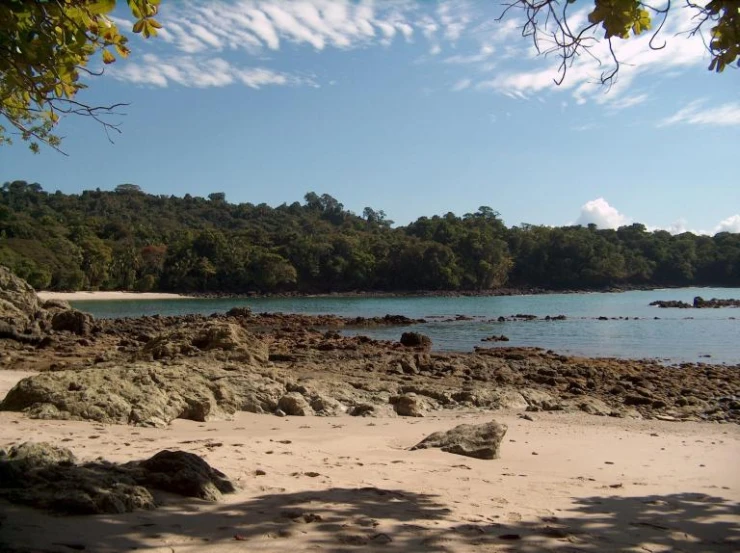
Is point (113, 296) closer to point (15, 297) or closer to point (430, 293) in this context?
point (430, 293)

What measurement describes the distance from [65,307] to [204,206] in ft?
420

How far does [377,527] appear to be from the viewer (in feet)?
12.5

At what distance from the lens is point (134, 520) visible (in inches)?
141

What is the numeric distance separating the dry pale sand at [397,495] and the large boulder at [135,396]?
Answer: 1.05ft

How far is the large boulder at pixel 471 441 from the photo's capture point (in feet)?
21.5

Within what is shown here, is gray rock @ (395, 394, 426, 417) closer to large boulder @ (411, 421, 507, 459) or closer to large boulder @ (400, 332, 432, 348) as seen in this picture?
large boulder @ (411, 421, 507, 459)

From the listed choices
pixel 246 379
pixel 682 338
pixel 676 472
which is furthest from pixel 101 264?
pixel 676 472

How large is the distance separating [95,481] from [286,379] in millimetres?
6742

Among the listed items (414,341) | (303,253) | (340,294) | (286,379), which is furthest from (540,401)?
(303,253)

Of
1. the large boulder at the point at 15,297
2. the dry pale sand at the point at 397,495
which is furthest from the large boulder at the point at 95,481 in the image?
the large boulder at the point at 15,297

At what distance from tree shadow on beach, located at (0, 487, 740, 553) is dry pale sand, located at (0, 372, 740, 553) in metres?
0.01

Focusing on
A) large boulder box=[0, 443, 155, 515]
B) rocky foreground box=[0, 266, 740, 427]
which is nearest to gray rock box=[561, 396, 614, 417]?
rocky foreground box=[0, 266, 740, 427]

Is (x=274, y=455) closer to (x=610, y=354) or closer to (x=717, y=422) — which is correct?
(x=717, y=422)

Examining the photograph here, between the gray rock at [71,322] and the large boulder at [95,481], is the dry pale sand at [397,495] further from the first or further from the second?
the gray rock at [71,322]
